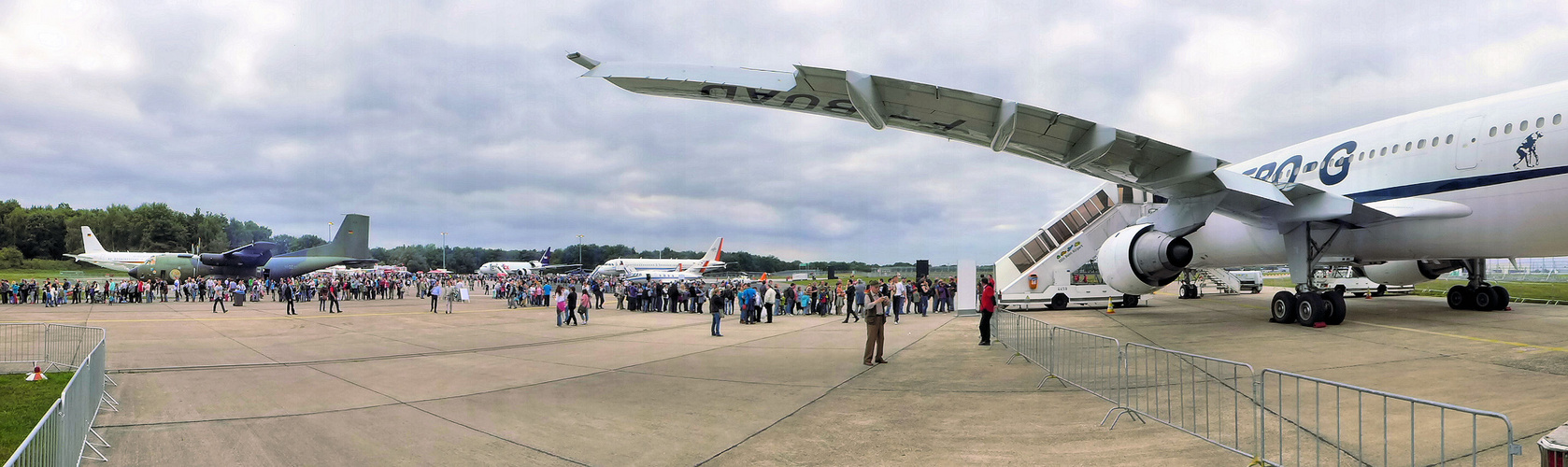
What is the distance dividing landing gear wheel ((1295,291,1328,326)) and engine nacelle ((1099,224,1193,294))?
1929mm

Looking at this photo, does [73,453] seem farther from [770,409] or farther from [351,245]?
[351,245]

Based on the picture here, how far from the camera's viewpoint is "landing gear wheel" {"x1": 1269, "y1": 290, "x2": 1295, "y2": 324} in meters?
12.5

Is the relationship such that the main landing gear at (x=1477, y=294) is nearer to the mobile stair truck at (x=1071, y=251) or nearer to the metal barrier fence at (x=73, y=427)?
the mobile stair truck at (x=1071, y=251)

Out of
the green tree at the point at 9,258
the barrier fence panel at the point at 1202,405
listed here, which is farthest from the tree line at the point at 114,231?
the barrier fence panel at the point at 1202,405

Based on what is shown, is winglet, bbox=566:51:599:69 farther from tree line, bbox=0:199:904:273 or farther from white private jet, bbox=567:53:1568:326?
tree line, bbox=0:199:904:273

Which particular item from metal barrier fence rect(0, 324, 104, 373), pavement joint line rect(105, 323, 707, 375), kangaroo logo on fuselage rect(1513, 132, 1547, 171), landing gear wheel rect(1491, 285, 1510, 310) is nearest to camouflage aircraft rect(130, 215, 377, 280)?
metal barrier fence rect(0, 324, 104, 373)

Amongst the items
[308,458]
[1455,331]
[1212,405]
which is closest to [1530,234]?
[1455,331]

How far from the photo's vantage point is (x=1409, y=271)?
63.8 feet

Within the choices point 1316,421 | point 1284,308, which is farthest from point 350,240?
point 1316,421

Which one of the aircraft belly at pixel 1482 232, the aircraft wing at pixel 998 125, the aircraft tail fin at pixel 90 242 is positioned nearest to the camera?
the aircraft wing at pixel 998 125

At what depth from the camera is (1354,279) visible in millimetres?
27594

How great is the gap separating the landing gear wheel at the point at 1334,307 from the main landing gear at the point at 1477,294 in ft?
22.8

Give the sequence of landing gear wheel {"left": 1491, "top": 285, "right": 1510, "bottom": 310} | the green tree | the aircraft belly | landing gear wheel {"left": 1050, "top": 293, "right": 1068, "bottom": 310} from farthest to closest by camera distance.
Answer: the green tree → landing gear wheel {"left": 1050, "top": 293, "right": 1068, "bottom": 310} → landing gear wheel {"left": 1491, "top": 285, "right": 1510, "bottom": 310} → the aircraft belly

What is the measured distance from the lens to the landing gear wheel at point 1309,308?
11820 millimetres
